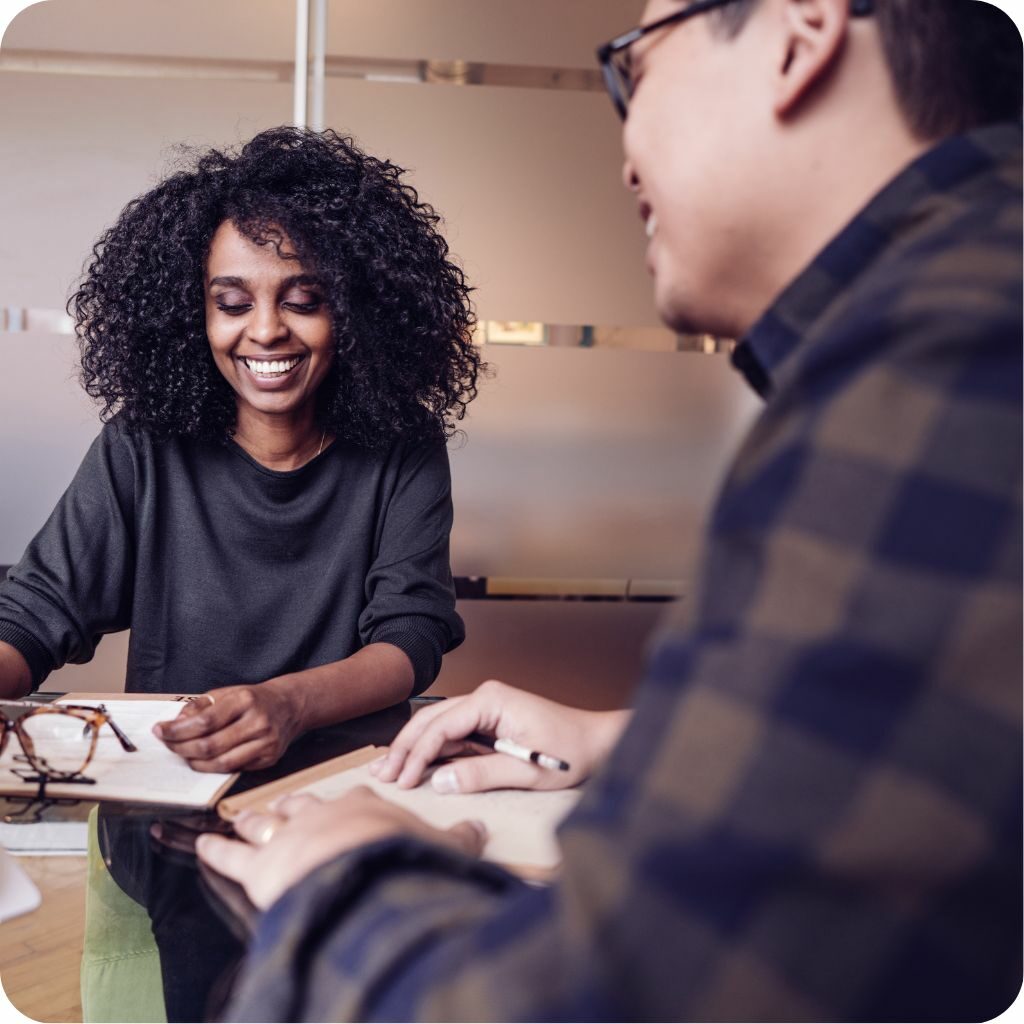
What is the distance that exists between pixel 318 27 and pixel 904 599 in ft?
10.8

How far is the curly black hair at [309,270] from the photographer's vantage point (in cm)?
187

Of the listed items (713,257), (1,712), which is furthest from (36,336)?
(713,257)

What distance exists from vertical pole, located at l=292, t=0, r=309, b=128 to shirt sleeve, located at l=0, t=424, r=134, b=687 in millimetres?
1709

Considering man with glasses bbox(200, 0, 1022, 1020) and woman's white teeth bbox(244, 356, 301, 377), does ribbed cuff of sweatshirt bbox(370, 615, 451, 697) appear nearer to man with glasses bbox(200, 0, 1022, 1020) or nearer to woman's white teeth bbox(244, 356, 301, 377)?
woman's white teeth bbox(244, 356, 301, 377)

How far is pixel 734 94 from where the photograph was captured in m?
0.64

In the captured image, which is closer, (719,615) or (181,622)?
(719,615)

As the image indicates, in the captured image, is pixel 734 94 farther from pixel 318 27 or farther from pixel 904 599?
pixel 318 27

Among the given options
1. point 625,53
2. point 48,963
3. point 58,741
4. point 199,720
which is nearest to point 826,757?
point 625,53

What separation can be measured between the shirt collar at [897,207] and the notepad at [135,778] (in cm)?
70

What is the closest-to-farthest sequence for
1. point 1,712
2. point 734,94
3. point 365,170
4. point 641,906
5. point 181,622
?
point 641,906 → point 734,94 → point 1,712 → point 181,622 → point 365,170

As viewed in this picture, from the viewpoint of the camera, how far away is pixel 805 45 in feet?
1.98

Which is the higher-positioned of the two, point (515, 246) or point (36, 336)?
point (515, 246)

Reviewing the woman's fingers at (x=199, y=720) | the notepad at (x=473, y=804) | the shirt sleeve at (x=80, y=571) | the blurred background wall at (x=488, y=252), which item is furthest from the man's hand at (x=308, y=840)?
the blurred background wall at (x=488, y=252)

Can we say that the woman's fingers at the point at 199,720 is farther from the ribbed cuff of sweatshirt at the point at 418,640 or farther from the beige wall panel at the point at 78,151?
the beige wall panel at the point at 78,151
